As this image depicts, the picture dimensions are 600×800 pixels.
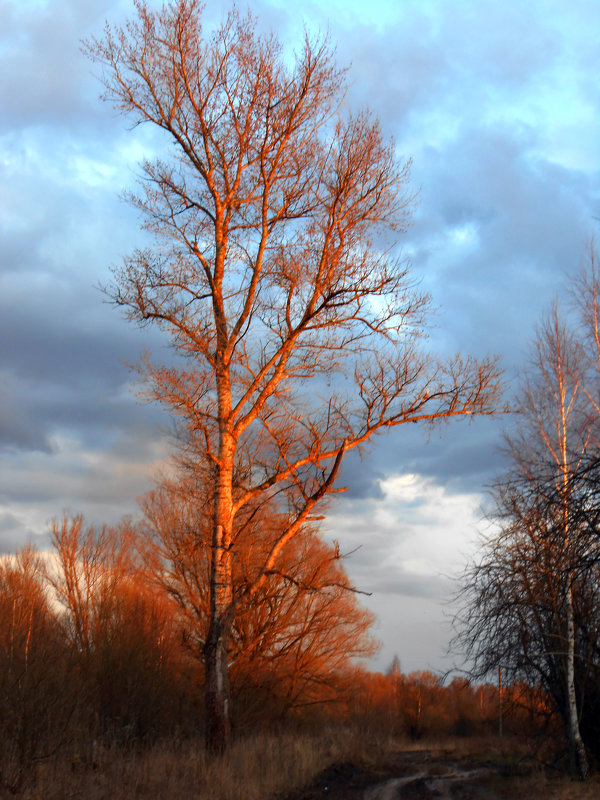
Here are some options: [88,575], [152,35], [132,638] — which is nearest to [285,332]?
[152,35]

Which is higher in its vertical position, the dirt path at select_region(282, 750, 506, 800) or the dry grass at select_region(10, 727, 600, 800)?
the dry grass at select_region(10, 727, 600, 800)

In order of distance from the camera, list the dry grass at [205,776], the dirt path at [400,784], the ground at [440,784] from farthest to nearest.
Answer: the dirt path at [400,784], the ground at [440,784], the dry grass at [205,776]

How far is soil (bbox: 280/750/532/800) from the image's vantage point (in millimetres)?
13398

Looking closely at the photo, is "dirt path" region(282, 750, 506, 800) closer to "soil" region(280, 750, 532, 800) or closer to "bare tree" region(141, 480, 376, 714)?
"soil" region(280, 750, 532, 800)

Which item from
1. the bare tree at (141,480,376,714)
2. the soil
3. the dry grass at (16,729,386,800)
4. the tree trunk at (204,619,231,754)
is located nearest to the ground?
the soil

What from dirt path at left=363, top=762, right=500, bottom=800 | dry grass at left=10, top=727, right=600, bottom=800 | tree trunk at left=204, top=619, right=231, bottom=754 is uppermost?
tree trunk at left=204, top=619, right=231, bottom=754

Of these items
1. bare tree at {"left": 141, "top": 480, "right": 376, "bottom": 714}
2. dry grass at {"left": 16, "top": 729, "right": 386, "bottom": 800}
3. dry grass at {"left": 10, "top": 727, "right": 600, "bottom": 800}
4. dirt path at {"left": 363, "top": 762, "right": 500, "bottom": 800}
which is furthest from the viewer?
bare tree at {"left": 141, "top": 480, "right": 376, "bottom": 714}

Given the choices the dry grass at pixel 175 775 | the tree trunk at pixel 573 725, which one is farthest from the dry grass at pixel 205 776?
the tree trunk at pixel 573 725

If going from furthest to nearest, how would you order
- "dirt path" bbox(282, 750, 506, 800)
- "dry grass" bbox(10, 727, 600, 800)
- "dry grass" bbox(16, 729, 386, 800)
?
"dirt path" bbox(282, 750, 506, 800)
"dry grass" bbox(10, 727, 600, 800)
"dry grass" bbox(16, 729, 386, 800)

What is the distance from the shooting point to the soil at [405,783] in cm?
1340

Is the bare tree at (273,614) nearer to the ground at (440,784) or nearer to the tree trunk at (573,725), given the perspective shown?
the ground at (440,784)

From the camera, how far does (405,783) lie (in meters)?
15.5

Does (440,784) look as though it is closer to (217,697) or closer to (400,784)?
(400,784)

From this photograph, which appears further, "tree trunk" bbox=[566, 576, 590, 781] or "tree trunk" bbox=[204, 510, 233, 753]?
"tree trunk" bbox=[566, 576, 590, 781]
